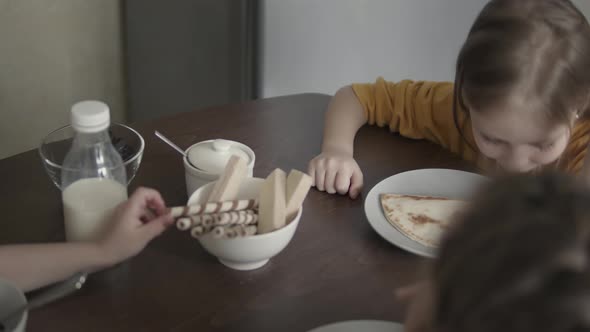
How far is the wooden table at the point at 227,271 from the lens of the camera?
2.47 ft

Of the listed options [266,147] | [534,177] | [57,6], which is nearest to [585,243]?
[534,177]

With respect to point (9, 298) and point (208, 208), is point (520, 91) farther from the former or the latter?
point (9, 298)

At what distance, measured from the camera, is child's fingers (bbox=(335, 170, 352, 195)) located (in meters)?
1.01

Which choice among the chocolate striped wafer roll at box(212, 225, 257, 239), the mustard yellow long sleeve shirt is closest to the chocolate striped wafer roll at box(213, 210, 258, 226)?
the chocolate striped wafer roll at box(212, 225, 257, 239)

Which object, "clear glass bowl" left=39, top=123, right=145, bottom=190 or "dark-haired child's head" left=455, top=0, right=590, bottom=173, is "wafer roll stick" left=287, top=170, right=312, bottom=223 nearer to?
"clear glass bowl" left=39, top=123, right=145, bottom=190

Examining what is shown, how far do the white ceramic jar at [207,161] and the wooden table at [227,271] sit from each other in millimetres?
52

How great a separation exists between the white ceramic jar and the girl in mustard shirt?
0.48 feet

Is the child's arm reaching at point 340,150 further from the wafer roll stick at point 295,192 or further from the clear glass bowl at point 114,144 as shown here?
the clear glass bowl at point 114,144

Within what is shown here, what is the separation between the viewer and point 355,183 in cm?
103

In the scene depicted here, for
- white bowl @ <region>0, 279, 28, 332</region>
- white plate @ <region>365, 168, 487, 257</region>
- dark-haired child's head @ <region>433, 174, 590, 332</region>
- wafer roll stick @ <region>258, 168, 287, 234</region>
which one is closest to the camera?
dark-haired child's head @ <region>433, 174, 590, 332</region>

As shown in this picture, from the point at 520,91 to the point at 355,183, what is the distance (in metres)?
0.30

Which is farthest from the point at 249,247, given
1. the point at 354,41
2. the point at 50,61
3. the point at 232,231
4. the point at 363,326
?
the point at 50,61

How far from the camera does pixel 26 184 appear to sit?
3.26ft

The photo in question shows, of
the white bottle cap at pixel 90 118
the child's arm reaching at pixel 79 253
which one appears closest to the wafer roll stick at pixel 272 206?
the child's arm reaching at pixel 79 253
